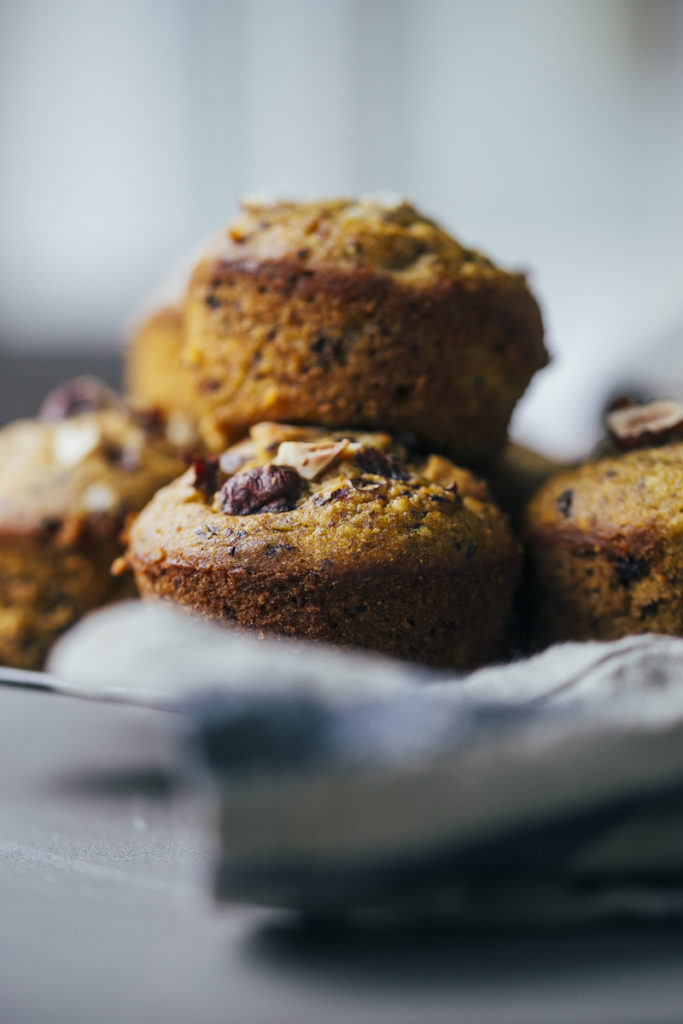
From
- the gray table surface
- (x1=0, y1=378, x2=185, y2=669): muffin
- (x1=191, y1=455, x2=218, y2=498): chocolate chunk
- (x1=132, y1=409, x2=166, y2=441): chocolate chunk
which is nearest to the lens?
the gray table surface

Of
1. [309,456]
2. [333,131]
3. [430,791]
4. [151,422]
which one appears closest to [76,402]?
[151,422]

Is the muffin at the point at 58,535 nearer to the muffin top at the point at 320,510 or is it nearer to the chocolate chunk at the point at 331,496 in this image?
the muffin top at the point at 320,510

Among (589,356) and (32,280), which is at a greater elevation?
(589,356)

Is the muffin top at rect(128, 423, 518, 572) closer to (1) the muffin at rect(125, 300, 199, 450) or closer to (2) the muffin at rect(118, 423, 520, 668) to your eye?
(2) the muffin at rect(118, 423, 520, 668)

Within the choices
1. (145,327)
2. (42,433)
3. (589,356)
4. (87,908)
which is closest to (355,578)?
(87,908)

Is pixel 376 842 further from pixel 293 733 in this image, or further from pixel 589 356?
pixel 589 356

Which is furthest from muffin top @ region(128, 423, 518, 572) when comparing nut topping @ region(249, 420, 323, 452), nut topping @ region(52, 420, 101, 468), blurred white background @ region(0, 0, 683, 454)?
blurred white background @ region(0, 0, 683, 454)
